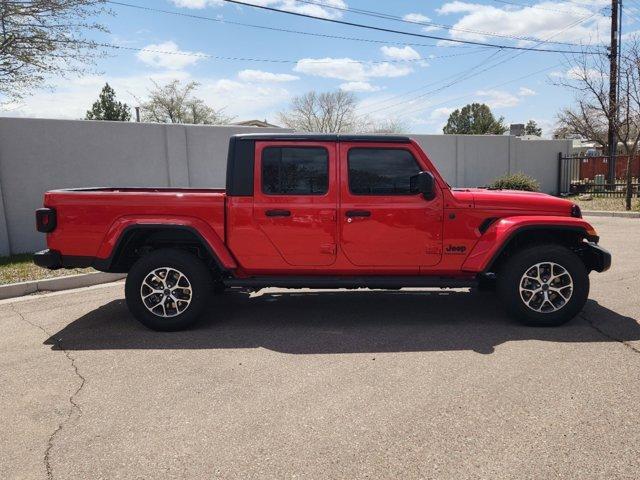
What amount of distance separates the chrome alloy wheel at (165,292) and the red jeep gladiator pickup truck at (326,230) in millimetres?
12

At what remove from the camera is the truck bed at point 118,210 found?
16.3ft

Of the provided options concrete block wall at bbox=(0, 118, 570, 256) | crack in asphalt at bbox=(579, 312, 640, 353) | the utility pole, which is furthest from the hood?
the utility pole

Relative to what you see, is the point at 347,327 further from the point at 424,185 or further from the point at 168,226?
the point at 168,226

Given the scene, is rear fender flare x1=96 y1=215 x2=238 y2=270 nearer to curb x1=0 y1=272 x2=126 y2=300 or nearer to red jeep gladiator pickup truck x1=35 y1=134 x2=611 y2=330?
red jeep gladiator pickup truck x1=35 y1=134 x2=611 y2=330

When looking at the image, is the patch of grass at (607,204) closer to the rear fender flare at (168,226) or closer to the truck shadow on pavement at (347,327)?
the truck shadow on pavement at (347,327)

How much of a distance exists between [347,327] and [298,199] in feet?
4.70

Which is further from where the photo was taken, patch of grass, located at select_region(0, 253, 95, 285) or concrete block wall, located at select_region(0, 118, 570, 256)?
concrete block wall, located at select_region(0, 118, 570, 256)

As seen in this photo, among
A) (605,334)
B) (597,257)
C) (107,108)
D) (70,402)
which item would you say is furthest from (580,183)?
(107,108)

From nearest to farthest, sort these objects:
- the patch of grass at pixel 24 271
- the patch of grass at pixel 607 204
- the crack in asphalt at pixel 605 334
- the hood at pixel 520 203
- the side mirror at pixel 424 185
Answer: the crack in asphalt at pixel 605 334 < the side mirror at pixel 424 185 < the hood at pixel 520 203 < the patch of grass at pixel 24 271 < the patch of grass at pixel 607 204

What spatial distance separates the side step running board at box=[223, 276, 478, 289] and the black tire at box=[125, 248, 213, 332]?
29 cm

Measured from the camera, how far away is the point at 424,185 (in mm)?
4781

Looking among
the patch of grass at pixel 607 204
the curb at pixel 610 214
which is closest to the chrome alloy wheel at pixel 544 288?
the curb at pixel 610 214

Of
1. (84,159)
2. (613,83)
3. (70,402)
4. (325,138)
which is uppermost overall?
(613,83)

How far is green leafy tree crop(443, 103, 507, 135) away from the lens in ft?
188
